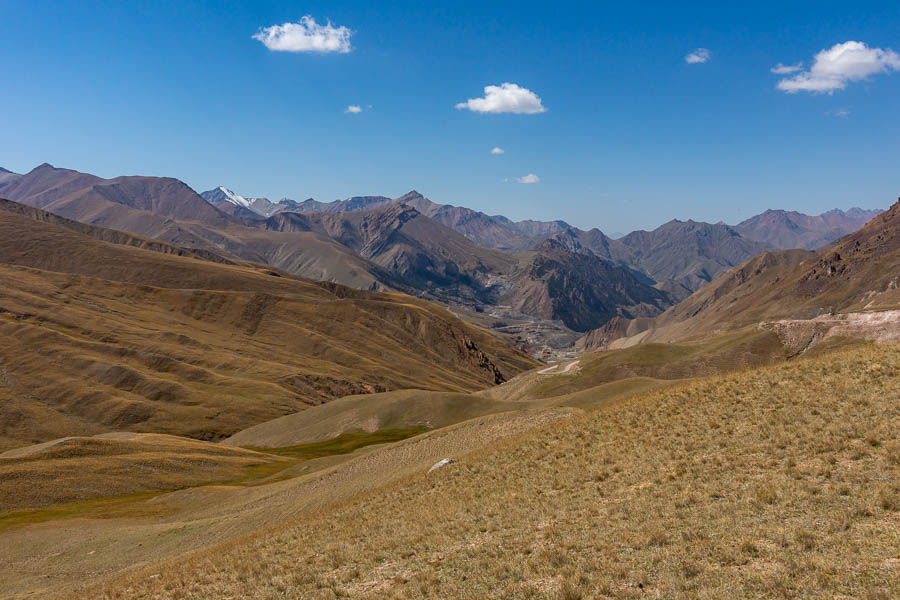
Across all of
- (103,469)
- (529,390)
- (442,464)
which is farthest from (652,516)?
(529,390)

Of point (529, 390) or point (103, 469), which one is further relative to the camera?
point (529, 390)

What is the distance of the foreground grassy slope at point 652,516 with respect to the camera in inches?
543

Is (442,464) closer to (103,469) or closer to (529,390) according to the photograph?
(103,469)

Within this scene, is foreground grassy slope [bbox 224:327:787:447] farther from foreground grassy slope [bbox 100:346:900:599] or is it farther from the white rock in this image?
foreground grassy slope [bbox 100:346:900:599]

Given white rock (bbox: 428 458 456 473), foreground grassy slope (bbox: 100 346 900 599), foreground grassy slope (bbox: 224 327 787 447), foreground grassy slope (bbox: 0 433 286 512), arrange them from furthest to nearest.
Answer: foreground grassy slope (bbox: 224 327 787 447) → foreground grassy slope (bbox: 0 433 286 512) → white rock (bbox: 428 458 456 473) → foreground grassy slope (bbox: 100 346 900 599)

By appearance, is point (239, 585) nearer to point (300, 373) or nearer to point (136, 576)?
point (136, 576)

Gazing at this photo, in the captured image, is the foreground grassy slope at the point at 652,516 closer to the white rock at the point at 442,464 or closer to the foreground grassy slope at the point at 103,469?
the white rock at the point at 442,464

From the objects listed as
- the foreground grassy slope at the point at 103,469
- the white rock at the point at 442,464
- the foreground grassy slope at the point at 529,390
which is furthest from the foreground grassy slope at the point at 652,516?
the foreground grassy slope at the point at 529,390

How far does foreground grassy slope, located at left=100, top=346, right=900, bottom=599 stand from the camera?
13789 mm

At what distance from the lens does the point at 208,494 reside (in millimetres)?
56312

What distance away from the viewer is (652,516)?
1825 centimetres

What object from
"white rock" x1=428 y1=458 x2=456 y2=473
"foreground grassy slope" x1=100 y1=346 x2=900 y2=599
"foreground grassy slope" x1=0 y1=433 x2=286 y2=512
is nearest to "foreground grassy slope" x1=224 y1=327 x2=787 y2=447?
"foreground grassy slope" x1=0 y1=433 x2=286 y2=512

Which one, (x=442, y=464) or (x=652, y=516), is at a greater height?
(x=652, y=516)

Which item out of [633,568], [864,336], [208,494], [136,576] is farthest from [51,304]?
[864,336]
